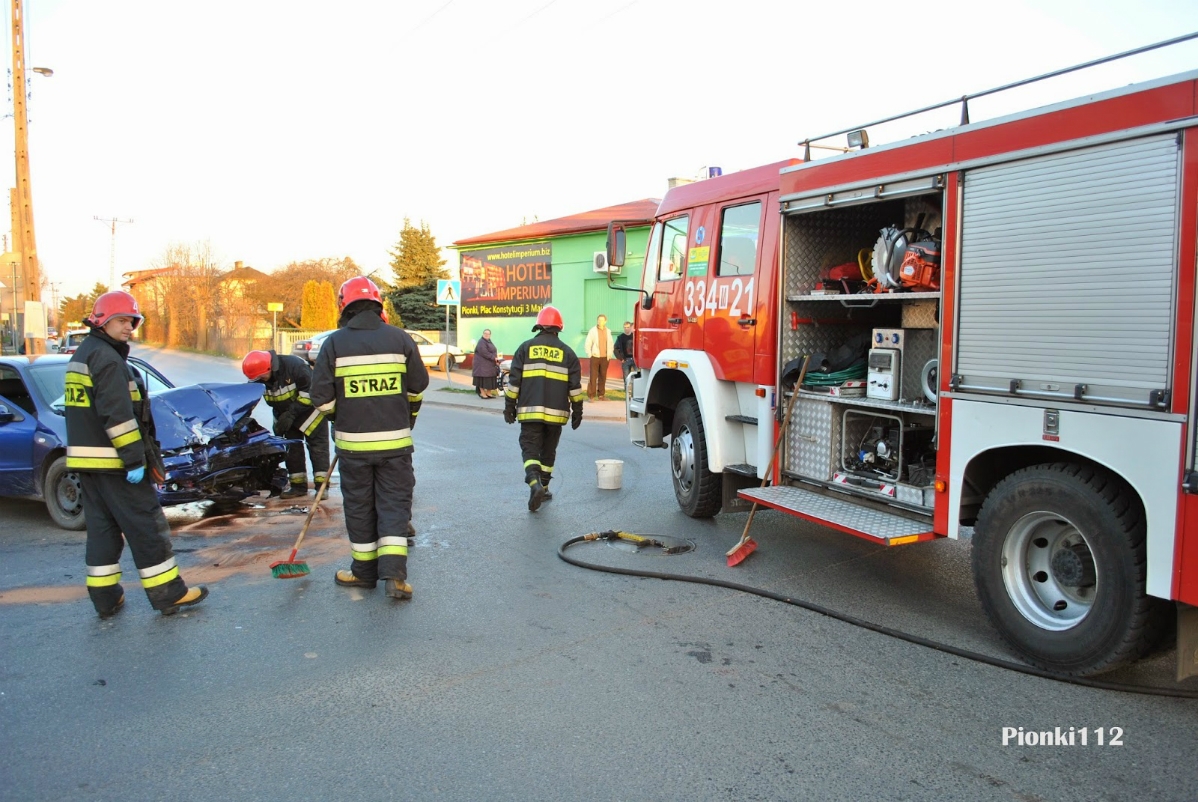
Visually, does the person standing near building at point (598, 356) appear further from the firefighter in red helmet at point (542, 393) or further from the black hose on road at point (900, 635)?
the black hose on road at point (900, 635)

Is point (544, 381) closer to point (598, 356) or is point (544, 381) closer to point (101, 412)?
point (101, 412)

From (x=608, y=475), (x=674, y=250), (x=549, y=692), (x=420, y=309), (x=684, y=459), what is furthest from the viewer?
(x=420, y=309)

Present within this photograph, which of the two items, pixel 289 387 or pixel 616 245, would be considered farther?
pixel 289 387

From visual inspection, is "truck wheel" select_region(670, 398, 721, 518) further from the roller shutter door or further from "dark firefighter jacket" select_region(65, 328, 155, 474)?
"dark firefighter jacket" select_region(65, 328, 155, 474)

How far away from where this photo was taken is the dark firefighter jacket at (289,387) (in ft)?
25.8

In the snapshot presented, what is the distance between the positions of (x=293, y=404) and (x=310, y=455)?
49cm

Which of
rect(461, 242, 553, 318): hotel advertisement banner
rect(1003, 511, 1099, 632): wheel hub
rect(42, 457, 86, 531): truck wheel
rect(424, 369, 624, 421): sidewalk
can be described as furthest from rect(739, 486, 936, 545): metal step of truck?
rect(461, 242, 553, 318): hotel advertisement banner

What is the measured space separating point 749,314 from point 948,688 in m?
3.30

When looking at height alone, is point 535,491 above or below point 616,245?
below

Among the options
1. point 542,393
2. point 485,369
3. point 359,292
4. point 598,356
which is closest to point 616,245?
point 542,393

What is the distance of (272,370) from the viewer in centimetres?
772

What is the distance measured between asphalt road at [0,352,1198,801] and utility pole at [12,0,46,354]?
20.9 m

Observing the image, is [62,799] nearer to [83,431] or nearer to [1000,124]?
[83,431]

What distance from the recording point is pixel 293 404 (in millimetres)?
8047
